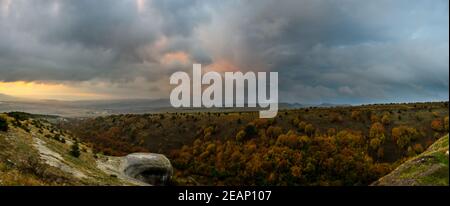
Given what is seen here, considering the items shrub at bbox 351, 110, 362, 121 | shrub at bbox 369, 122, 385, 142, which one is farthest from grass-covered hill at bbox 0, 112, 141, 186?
shrub at bbox 351, 110, 362, 121

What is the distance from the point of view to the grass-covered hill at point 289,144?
233 feet

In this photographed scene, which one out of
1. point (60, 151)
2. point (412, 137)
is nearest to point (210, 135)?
point (412, 137)

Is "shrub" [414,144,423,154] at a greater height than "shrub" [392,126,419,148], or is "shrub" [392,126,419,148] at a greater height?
"shrub" [392,126,419,148]

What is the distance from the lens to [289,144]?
8294 centimetres

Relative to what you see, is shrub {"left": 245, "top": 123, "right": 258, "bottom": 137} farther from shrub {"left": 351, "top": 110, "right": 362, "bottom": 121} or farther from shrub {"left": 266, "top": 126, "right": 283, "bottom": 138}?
shrub {"left": 351, "top": 110, "right": 362, "bottom": 121}

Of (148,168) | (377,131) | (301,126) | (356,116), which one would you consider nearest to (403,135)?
(377,131)

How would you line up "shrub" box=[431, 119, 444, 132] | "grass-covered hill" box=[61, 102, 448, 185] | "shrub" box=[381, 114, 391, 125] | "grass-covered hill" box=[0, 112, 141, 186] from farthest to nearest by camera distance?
"shrub" box=[381, 114, 391, 125] < "shrub" box=[431, 119, 444, 132] < "grass-covered hill" box=[61, 102, 448, 185] < "grass-covered hill" box=[0, 112, 141, 186]

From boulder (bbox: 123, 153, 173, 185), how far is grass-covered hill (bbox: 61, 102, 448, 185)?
69.1 ft

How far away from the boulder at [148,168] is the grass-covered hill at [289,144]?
829 inches

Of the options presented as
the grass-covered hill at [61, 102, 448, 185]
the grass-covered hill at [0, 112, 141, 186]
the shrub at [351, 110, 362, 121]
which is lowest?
the grass-covered hill at [61, 102, 448, 185]

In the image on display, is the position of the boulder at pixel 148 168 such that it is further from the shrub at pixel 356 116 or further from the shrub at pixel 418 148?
the shrub at pixel 356 116

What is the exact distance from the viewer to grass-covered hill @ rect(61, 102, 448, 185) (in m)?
71.0
